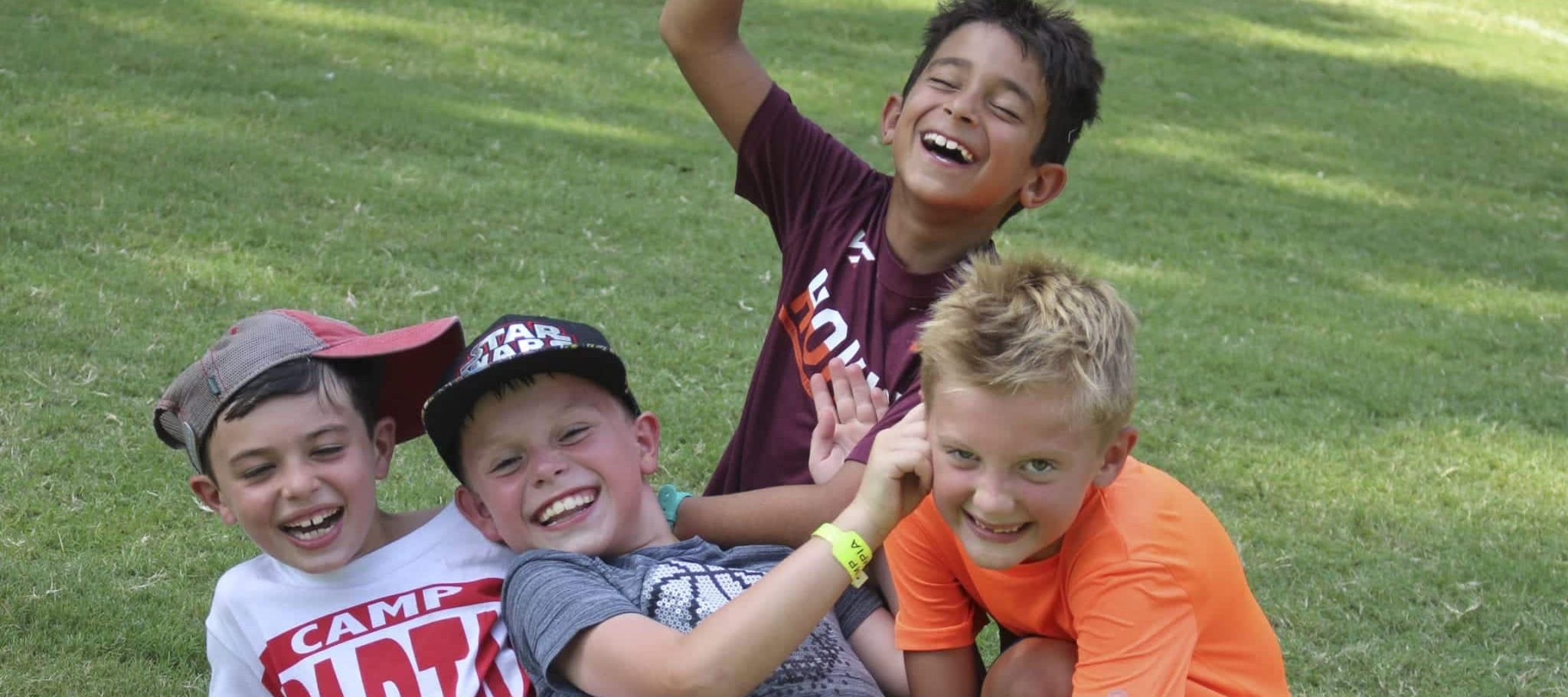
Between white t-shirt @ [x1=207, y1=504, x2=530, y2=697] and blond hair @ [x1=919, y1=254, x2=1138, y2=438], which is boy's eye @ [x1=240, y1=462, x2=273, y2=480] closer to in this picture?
white t-shirt @ [x1=207, y1=504, x2=530, y2=697]

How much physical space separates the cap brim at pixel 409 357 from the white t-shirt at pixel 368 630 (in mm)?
304

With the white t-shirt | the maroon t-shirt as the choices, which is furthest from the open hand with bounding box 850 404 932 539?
the white t-shirt

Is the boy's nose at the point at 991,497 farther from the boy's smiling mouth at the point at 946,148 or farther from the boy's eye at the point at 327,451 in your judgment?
the boy's eye at the point at 327,451

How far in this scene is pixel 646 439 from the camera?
124 inches

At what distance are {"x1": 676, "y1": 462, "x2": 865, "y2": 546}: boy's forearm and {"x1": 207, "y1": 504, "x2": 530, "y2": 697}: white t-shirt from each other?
42 centimetres

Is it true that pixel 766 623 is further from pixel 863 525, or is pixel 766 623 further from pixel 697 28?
pixel 697 28

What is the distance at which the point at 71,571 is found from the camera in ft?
13.0

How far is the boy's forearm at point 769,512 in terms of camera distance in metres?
3.01

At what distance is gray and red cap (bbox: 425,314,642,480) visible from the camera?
2.88 m

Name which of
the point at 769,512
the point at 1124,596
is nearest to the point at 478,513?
the point at 769,512

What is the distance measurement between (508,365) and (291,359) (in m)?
0.43

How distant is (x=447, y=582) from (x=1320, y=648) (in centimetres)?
240

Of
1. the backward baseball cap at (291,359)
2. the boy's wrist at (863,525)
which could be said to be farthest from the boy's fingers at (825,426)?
the backward baseball cap at (291,359)

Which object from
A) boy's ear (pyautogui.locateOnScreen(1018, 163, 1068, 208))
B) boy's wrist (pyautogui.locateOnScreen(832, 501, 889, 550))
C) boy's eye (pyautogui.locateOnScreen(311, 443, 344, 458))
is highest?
boy's ear (pyautogui.locateOnScreen(1018, 163, 1068, 208))
